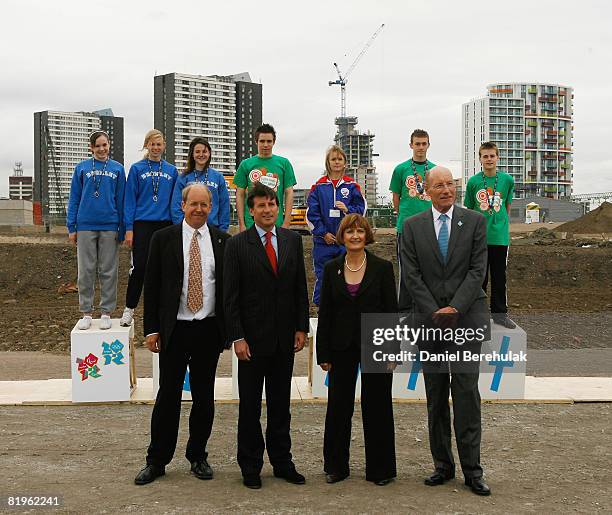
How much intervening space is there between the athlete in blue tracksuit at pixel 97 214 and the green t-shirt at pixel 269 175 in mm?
1251

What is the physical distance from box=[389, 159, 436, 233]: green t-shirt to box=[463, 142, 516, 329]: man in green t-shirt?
469 mm

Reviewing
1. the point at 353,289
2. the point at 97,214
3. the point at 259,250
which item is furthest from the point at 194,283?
the point at 97,214

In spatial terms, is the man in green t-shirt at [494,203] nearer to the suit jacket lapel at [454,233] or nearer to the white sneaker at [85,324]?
the suit jacket lapel at [454,233]

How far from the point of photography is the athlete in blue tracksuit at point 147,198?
24.0 feet

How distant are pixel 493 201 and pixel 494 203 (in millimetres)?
23

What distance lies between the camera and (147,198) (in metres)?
7.32

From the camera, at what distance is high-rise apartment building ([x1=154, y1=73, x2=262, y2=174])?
184 ft

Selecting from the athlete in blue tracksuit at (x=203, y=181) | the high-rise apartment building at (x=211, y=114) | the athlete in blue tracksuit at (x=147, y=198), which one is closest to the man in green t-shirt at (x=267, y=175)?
the athlete in blue tracksuit at (x=203, y=181)

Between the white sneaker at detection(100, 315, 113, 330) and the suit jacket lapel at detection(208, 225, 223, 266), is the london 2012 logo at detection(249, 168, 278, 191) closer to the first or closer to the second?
the white sneaker at detection(100, 315, 113, 330)

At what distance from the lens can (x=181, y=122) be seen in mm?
57594

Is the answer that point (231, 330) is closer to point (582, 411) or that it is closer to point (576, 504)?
point (576, 504)

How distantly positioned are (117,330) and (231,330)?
2.93 metres

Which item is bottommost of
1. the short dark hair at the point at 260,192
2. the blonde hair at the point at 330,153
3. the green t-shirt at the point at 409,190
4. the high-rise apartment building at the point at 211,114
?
the short dark hair at the point at 260,192

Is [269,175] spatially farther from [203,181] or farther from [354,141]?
[354,141]
